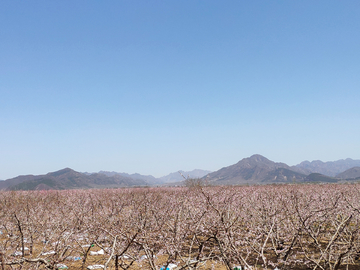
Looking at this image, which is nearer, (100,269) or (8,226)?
(100,269)

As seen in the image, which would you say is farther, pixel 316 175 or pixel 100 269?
pixel 316 175

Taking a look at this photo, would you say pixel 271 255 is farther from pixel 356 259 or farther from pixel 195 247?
pixel 195 247

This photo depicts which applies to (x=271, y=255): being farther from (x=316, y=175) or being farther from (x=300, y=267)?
(x=316, y=175)

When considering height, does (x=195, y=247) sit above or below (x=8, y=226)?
below

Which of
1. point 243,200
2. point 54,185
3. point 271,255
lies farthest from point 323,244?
point 54,185

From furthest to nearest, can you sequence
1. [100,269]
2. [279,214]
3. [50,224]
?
[279,214] → [50,224] → [100,269]

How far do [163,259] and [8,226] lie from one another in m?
7.26

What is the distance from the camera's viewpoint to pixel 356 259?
8289mm

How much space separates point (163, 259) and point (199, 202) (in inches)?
193

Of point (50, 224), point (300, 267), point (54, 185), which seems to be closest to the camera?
point (300, 267)

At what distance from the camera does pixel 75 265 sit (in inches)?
314

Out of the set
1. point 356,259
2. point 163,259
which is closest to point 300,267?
point 356,259

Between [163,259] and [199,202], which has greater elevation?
[199,202]

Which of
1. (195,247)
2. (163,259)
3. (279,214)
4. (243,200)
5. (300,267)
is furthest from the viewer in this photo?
(243,200)
